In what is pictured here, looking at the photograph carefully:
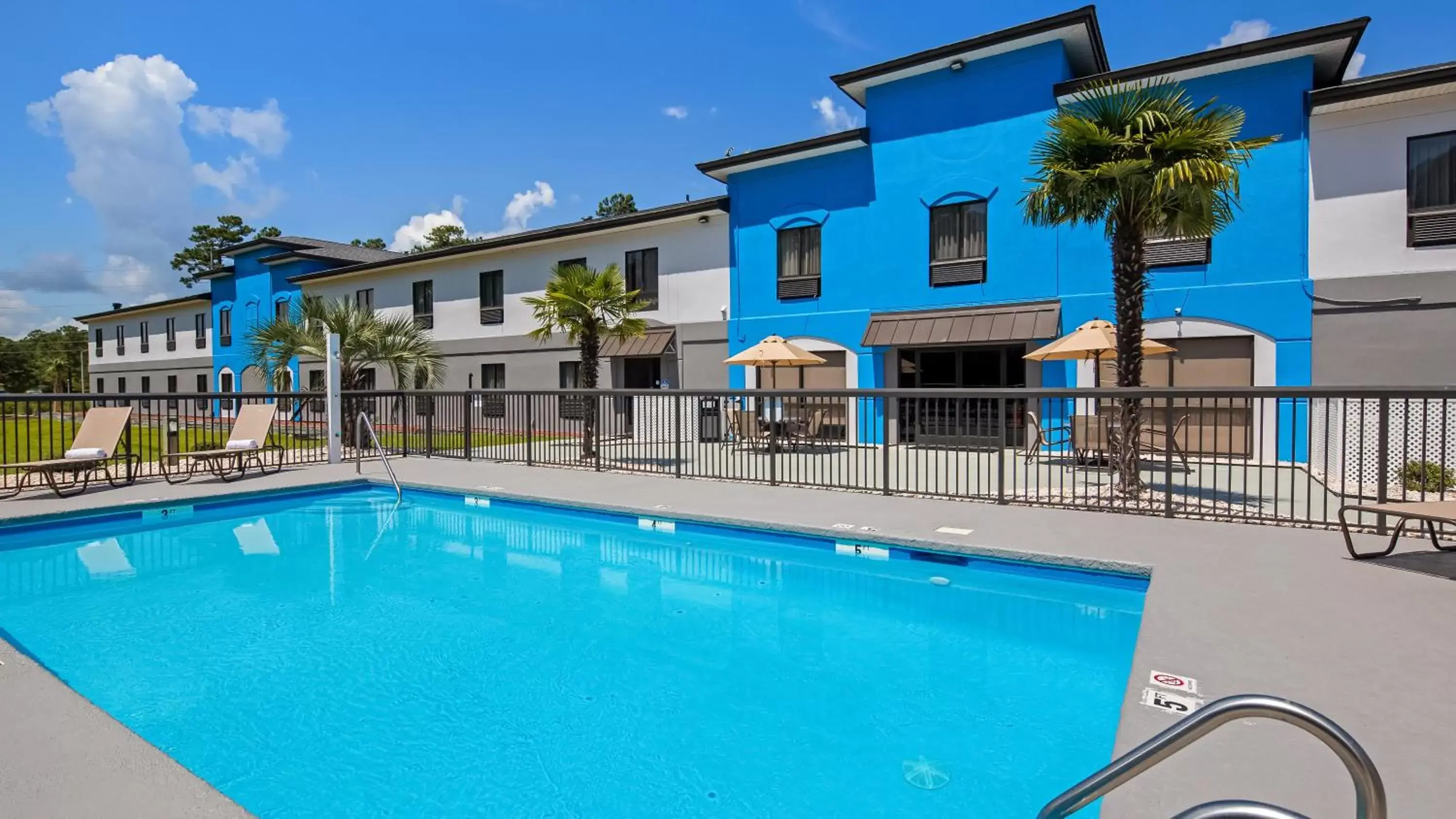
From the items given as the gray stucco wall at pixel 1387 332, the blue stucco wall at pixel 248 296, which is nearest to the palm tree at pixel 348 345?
the blue stucco wall at pixel 248 296

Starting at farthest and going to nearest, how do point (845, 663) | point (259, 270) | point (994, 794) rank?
point (259, 270), point (845, 663), point (994, 794)

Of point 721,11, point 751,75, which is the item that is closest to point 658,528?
point 721,11

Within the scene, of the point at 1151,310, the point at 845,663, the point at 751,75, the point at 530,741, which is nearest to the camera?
the point at 530,741

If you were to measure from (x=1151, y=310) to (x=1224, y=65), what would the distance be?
456 centimetres

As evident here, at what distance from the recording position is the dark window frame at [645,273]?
21.0 m

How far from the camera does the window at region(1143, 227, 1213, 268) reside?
45.1 ft

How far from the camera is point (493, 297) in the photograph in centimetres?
2444

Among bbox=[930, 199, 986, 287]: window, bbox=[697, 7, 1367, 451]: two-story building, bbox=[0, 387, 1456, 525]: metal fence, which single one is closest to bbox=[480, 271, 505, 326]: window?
bbox=[0, 387, 1456, 525]: metal fence

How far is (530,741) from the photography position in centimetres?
377

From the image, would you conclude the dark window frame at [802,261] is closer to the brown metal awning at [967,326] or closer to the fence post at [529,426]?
the brown metal awning at [967,326]

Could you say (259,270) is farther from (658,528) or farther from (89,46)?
(658,528)

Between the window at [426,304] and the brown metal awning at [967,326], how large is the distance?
16651mm

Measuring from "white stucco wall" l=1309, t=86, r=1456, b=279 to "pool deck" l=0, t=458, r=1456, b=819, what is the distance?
9010 mm

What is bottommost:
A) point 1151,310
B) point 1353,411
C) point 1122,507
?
point 1122,507
